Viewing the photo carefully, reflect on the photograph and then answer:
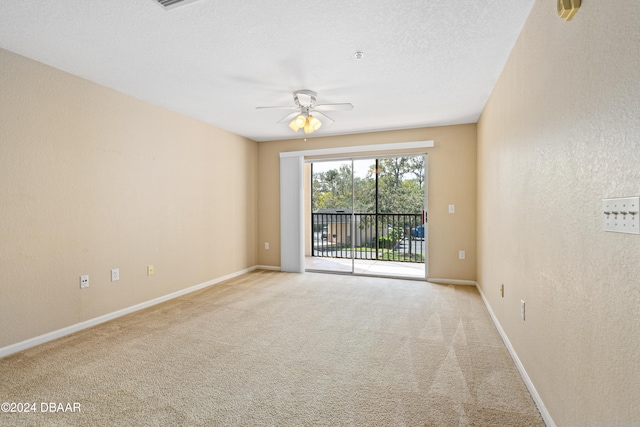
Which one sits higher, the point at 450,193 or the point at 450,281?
the point at 450,193

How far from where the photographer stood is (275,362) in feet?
7.41

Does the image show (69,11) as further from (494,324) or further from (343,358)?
(494,324)

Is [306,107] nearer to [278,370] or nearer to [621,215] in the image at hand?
[278,370]

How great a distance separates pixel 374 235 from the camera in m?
6.25

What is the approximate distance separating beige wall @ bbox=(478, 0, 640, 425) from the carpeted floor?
0.46m

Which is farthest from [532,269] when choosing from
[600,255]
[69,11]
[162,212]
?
[162,212]

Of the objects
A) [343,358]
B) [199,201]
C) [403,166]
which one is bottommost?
[343,358]

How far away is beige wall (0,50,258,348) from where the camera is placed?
2422 mm

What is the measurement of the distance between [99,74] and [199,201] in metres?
1.90

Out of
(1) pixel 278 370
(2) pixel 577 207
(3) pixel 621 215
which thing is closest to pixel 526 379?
(2) pixel 577 207

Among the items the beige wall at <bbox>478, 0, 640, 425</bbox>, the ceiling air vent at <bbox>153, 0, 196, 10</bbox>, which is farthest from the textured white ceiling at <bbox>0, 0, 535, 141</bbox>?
the beige wall at <bbox>478, 0, 640, 425</bbox>

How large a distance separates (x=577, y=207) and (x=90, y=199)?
3.67 m

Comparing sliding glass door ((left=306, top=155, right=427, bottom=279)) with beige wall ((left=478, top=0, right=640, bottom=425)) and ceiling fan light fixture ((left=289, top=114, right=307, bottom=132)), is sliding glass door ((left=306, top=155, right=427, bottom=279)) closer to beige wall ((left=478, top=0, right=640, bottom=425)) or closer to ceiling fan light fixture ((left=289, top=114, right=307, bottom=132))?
ceiling fan light fixture ((left=289, top=114, right=307, bottom=132))

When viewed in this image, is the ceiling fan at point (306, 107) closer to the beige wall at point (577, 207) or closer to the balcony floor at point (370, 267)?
the beige wall at point (577, 207)
